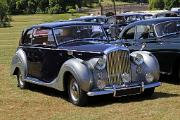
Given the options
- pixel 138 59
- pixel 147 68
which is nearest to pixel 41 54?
pixel 138 59

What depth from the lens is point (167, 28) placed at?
45.1 feet

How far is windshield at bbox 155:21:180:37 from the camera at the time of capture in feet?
44.7

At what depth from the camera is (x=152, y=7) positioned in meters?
87.5

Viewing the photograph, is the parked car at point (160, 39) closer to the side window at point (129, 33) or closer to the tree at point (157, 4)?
the side window at point (129, 33)

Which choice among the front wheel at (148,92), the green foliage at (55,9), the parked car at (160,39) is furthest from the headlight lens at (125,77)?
the green foliage at (55,9)

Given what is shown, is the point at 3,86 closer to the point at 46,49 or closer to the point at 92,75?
the point at 46,49

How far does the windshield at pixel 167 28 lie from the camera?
44.7 feet

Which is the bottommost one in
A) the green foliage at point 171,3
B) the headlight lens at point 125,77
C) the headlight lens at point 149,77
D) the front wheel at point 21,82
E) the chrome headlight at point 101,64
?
the green foliage at point 171,3

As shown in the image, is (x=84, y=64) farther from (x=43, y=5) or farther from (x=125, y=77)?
(x=43, y=5)

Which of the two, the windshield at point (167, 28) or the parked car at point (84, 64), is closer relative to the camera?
the parked car at point (84, 64)

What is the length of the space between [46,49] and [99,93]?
219 centimetres

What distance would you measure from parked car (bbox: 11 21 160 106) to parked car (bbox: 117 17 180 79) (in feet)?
4.54

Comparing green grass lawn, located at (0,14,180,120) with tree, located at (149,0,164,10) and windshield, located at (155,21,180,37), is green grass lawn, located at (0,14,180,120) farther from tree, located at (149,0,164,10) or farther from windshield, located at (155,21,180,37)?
tree, located at (149,0,164,10)

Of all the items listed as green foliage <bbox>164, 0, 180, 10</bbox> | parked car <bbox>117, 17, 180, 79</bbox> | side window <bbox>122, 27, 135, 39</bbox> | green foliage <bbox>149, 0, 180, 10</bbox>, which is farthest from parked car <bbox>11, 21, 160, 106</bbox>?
green foliage <bbox>149, 0, 180, 10</bbox>
